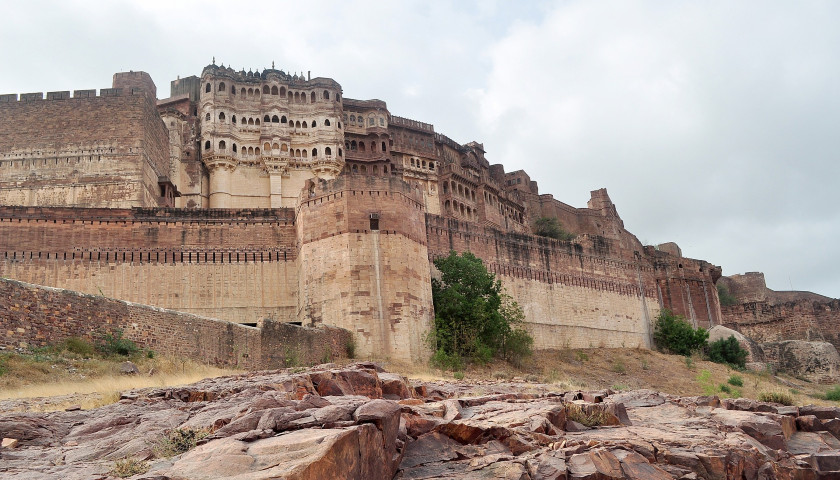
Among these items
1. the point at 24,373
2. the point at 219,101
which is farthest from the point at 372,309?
the point at 219,101

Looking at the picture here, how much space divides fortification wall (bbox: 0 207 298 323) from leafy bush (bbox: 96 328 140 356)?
1103 cm

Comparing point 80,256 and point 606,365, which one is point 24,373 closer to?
point 80,256

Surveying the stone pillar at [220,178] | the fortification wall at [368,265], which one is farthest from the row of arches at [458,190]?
the fortification wall at [368,265]

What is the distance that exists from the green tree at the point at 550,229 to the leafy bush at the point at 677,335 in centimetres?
1765

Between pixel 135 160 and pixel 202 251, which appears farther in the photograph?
pixel 135 160

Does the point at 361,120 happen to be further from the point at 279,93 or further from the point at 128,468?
the point at 128,468

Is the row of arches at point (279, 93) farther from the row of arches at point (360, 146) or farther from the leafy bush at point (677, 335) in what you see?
the leafy bush at point (677, 335)

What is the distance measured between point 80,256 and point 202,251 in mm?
4299

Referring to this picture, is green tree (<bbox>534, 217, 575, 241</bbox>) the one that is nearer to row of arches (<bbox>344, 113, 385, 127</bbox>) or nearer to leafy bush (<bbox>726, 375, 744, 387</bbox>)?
row of arches (<bbox>344, 113, 385, 127</bbox>)

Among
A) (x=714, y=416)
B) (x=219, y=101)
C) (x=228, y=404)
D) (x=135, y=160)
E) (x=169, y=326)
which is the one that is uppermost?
(x=219, y=101)

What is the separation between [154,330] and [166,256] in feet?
36.9

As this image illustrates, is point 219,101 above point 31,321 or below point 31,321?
above

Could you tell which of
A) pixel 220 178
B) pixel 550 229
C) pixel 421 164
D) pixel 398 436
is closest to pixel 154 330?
pixel 398 436

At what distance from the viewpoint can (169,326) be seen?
19797 millimetres
